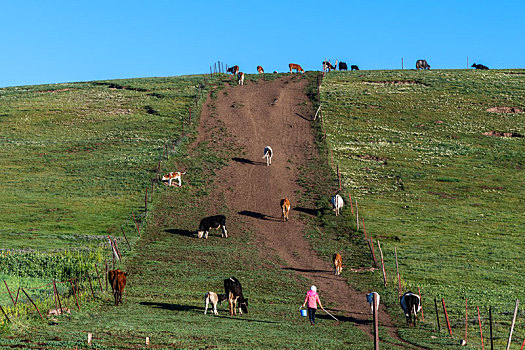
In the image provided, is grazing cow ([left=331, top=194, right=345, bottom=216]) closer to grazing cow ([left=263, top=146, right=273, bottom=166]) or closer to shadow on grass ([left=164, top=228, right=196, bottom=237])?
shadow on grass ([left=164, top=228, right=196, bottom=237])

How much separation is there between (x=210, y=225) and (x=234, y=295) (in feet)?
47.5

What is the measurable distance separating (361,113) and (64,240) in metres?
44.7

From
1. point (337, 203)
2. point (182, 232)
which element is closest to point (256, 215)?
point (337, 203)

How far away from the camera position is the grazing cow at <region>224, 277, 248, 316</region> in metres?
24.9

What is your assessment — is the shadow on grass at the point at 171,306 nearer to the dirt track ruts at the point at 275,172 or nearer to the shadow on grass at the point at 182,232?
the dirt track ruts at the point at 275,172

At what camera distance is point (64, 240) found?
37625mm

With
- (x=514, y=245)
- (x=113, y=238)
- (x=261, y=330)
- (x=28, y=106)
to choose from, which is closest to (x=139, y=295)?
(x=261, y=330)

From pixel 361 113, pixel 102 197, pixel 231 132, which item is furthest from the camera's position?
pixel 361 113

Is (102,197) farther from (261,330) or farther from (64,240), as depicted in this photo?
(261,330)

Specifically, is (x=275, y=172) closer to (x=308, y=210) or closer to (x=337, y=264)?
(x=308, y=210)

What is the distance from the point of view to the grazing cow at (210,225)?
3925 centimetres

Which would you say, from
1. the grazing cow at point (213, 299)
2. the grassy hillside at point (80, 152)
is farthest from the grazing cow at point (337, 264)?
the grassy hillside at point (80, 152)

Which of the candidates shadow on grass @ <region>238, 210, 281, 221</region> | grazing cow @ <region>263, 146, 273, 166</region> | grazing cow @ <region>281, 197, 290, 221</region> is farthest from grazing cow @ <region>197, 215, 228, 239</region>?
grazing cow @ <region>263, 146, 273, 166</region>

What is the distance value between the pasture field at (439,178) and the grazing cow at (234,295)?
248 inches
